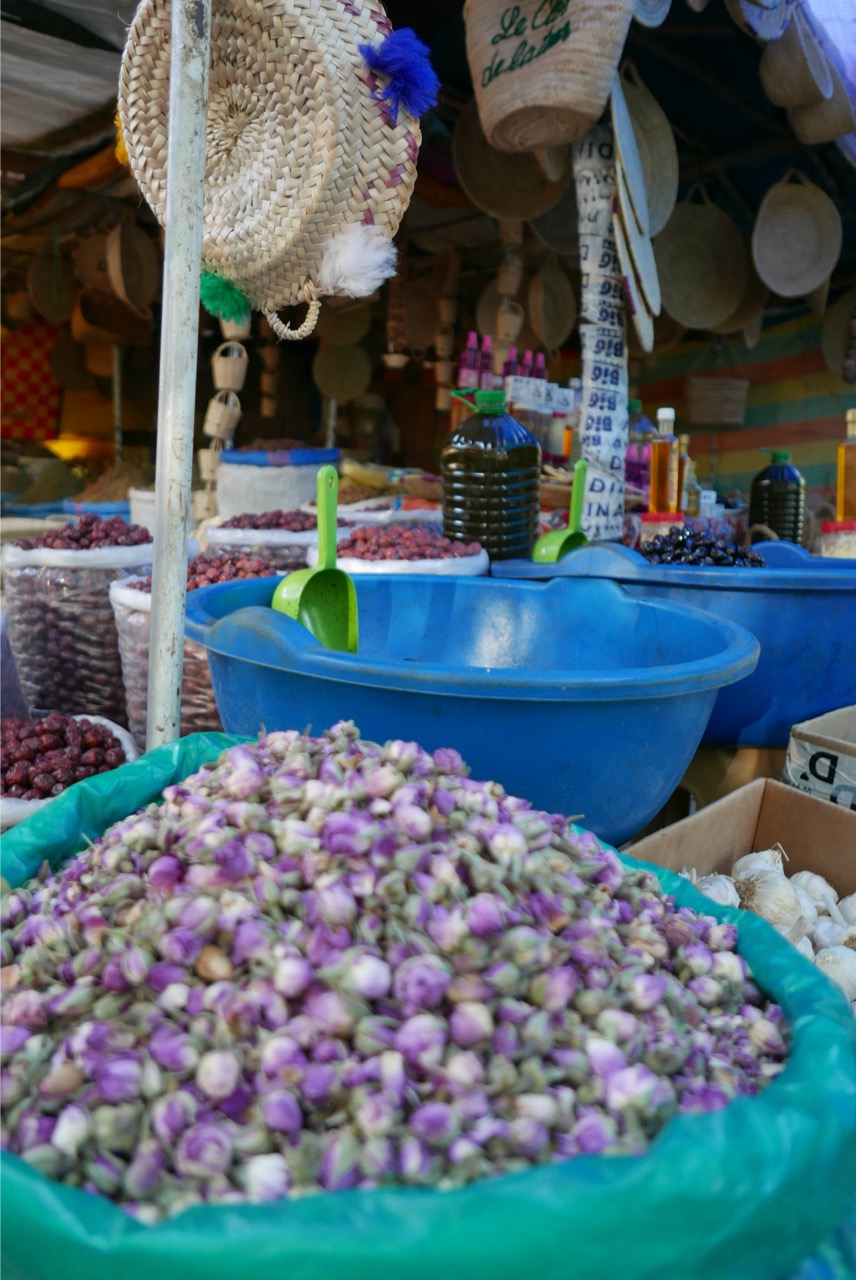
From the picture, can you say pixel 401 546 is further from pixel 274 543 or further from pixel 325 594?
pixel 325 594

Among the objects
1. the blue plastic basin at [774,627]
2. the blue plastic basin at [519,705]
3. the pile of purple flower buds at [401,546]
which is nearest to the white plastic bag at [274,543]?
the pile of purple flower buds at [401,546]

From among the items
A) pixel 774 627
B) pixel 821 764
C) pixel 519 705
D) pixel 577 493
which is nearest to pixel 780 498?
pixel 577 493

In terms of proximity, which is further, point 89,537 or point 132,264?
point 132,264

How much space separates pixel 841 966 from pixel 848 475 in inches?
88.2

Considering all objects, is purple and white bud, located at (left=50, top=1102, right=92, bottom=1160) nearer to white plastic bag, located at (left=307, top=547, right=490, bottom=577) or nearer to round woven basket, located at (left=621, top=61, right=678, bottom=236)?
white plastic bag, located at (left=307, top=547, right=490, bottom=577)

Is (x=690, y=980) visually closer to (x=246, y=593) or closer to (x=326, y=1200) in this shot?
(x=326, y=1200)

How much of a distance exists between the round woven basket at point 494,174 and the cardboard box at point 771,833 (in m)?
3.06

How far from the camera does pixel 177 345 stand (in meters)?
0.93

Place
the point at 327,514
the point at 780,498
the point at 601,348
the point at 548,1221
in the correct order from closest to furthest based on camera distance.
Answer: the point at 548,1221
the point at 327,514
the point at 601,348
the point at 780,498

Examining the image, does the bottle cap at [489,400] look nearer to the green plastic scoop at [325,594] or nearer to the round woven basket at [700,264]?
the green plastic scoop at [325,594]

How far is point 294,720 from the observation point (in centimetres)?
101

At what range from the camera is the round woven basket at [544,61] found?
247 centimetres

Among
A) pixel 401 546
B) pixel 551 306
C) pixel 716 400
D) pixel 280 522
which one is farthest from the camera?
pixel 716 400

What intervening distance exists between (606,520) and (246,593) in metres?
2.08
